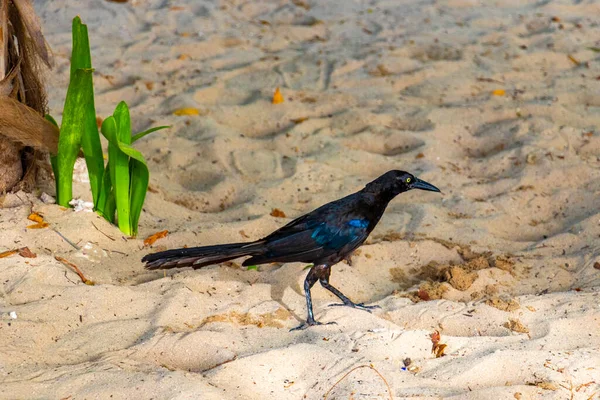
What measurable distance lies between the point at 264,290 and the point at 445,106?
288 centimetres

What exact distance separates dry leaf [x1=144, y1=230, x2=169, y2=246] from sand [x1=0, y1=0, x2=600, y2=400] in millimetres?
27

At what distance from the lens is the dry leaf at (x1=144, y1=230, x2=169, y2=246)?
13.1 feet

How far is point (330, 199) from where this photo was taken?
4.70 meters

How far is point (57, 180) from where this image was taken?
154 inches

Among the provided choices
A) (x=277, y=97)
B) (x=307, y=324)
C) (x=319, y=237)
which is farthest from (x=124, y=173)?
(x=277, y=97)

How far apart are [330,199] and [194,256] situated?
1.61 meters

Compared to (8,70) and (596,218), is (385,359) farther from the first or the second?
(8,70)

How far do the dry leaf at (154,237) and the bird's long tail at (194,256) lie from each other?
2.37 ft

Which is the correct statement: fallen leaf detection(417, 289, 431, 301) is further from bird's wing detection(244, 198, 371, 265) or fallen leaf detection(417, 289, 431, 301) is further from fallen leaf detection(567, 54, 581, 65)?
fallen leaf detection(567, 54, 581, 65)

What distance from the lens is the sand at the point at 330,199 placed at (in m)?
2.97

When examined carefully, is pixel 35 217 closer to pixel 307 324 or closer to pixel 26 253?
pixel 26 253

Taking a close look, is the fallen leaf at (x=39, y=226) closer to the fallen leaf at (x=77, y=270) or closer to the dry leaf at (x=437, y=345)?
the fallen leaf at (x=77, y=270)

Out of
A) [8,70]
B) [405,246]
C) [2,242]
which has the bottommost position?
[405,246]

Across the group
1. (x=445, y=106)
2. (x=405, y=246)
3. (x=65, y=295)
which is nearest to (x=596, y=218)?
(x=405, y=246)
